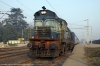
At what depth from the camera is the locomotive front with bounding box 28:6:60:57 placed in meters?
14.1

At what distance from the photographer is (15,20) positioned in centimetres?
9462

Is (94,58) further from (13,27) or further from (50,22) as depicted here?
(13,27)

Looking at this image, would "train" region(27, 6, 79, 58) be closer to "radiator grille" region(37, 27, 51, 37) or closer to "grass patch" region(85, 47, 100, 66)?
"radiator grille" region(37, 27, 51, 37)

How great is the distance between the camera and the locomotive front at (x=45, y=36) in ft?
46.4

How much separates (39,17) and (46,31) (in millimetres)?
1559

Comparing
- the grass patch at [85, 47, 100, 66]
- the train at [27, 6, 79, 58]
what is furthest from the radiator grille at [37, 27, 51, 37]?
the grass patch at [85, 47, 100, 66]

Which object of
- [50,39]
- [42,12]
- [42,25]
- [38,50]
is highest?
[42,12]

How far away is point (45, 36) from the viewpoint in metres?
15.0

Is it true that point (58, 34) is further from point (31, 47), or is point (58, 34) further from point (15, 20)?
point (15, 20)

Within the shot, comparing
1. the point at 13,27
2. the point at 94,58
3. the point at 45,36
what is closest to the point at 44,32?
the point at 45,36

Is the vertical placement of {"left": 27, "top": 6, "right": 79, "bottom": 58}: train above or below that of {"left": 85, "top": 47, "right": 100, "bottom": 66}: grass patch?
above

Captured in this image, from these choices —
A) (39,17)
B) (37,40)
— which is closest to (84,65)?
(37,40)

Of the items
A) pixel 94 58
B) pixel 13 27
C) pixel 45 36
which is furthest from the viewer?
pixel 13 27

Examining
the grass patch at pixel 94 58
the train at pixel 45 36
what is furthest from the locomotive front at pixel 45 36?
the grass patch at pixel 94 58
